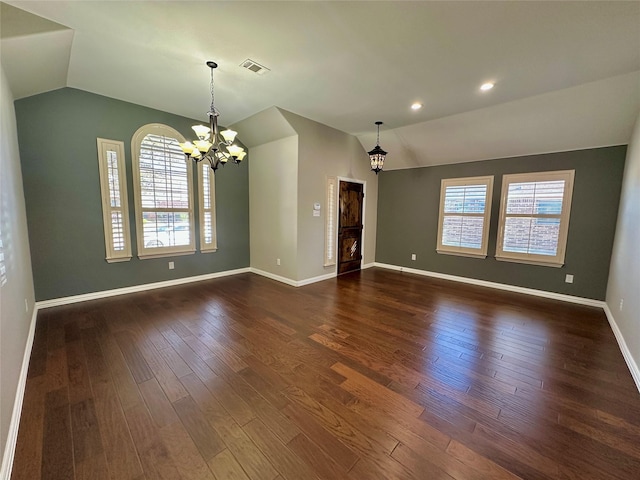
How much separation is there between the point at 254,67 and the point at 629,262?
4.60 metres

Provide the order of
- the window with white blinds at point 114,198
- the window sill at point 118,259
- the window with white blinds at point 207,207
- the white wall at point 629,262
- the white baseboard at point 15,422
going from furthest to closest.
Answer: the window with white blinds at point 207,207, the window sill at point 118,259, the window with white blinds at point 114,198, the white wall at point 629,262, the white baseboard at point 15,422

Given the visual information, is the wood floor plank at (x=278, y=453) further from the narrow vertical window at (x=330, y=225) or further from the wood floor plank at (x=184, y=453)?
the narrow vertical window at (x=330, y=225)

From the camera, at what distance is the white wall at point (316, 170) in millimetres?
4586

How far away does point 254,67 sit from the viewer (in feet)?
9.32

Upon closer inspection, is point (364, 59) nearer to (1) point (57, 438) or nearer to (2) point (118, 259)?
(1) point (57, 438)

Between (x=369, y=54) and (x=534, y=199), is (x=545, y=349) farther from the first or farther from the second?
(x=369, y=54)

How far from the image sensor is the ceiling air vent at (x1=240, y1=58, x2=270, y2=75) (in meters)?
2.74

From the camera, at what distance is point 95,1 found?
1968mm

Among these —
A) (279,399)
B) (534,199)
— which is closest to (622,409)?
(279,399)

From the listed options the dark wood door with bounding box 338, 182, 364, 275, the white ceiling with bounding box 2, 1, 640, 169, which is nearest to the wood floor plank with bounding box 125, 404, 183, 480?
the white ceiling with bounding box 2, 1, 640, 169

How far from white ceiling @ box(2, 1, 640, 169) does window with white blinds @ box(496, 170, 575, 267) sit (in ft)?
1.75

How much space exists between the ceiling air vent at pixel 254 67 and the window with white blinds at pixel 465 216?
4090 millimetres

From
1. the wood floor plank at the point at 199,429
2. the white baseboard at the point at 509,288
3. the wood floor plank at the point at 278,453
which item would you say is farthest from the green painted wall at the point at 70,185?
the white baseboard at the point at 509,288

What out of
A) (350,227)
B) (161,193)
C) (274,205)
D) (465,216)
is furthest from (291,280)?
(465,216)
